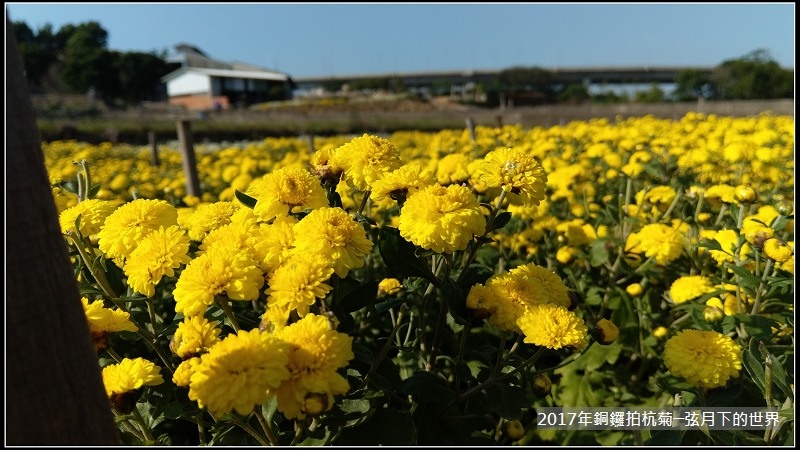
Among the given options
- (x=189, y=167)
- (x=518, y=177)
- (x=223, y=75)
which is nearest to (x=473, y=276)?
(x=518, y=177)

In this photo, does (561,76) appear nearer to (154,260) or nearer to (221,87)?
(221,87)

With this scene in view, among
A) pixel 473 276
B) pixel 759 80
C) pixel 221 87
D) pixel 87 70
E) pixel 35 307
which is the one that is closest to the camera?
pixel 35 307

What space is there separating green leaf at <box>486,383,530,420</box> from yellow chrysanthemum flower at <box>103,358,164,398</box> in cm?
74

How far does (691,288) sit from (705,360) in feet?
2.53

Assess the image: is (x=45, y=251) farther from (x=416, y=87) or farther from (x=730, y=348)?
(x=416, y=87)

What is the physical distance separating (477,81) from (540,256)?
65.6m

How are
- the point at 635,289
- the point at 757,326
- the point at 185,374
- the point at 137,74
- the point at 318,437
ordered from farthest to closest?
1. the point at 137,74
2. the point at 635,289
3. the point at 757,326
4. the point at 318,437
5. the point at 185,374

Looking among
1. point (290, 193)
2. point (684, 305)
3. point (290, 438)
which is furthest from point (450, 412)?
point (684, 305)

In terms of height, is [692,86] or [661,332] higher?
[692,86]

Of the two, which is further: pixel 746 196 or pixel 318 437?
pixel 746 196

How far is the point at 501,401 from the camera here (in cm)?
119

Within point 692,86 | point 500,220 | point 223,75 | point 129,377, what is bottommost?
point 129,377

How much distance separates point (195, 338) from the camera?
96 cm

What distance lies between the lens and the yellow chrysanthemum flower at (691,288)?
1.97 m
